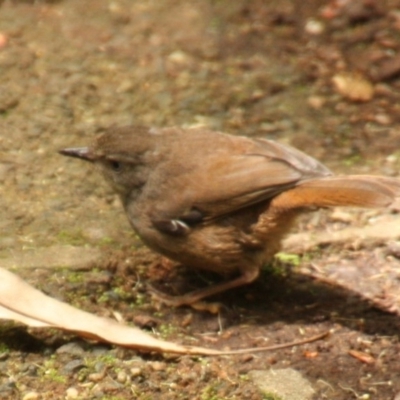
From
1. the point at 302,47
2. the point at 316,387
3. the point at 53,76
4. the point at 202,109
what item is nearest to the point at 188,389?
the point at 316,387

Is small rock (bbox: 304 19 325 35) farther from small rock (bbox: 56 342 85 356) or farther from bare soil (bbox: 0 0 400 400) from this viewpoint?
small rock (bbox: 56 342 85 356)

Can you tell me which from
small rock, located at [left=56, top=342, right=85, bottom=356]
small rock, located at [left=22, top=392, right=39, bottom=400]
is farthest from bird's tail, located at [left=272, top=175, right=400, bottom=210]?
small rock, located at [left=22, top=392, right=39, bottom=400]

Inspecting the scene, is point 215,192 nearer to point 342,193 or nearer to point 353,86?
point 342,193

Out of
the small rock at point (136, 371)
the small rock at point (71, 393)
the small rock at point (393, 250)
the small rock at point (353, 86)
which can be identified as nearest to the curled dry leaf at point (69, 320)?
the small rock at point (136, 371)

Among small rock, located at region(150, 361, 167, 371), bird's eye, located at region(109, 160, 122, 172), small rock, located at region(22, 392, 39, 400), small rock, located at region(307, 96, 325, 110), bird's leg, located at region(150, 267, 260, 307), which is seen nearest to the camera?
small rock, located at region(22, 392, 39, 400)

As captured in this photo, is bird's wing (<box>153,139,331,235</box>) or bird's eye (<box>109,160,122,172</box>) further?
bird's eye (<box>109,160,122,172</box>)

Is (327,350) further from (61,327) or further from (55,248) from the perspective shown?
(55,248)
